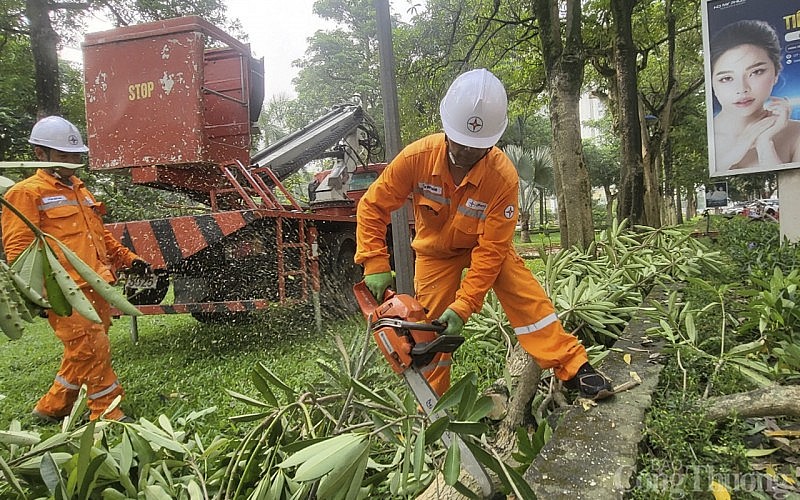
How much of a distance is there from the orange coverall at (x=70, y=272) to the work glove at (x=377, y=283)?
168 centimetres

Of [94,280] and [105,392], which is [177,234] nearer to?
[105,392]

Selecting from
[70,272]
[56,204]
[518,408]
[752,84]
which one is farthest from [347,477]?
[752,84]

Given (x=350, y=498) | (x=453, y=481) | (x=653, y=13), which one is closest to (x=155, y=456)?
(x=350, y=498)

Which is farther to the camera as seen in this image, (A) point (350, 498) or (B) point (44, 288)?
(A) point (350, 498)

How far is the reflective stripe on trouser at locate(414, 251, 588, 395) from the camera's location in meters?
2.44

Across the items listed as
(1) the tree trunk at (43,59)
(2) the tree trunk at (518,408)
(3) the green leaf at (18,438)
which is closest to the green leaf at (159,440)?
(3) the green leaf at (18,438)

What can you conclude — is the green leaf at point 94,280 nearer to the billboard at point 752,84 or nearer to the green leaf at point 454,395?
the green leaf at point 454,395

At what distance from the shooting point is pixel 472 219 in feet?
8.20

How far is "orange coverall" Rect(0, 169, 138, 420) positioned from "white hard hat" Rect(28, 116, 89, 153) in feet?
0.61

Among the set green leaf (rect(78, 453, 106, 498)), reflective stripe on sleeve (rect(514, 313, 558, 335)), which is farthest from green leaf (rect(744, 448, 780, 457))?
green leaf (rect(78, 453, 106, 498))

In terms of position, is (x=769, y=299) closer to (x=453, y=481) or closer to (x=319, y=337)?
(x=453, y=481)

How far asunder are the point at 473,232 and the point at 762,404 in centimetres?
131

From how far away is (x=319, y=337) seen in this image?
4949 millimetres

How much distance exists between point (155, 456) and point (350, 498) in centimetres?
80
